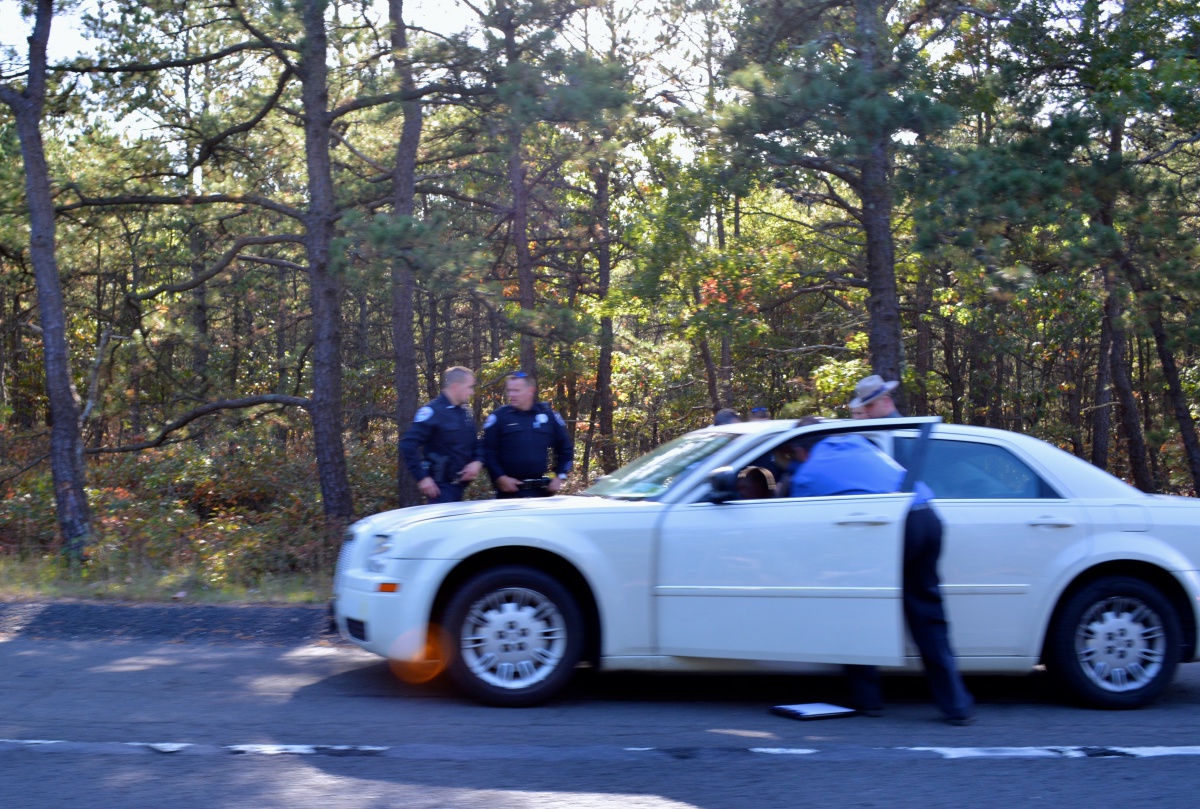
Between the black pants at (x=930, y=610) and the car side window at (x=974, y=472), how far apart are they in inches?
21.3

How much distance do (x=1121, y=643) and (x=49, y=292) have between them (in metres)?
13.0

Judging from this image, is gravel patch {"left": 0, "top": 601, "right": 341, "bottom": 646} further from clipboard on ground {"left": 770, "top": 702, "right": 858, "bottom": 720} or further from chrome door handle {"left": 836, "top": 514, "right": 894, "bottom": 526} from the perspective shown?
chrome door handle {"left": 836, "top": 514, "right": 894, "bottom": 526}

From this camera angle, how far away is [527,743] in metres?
5.25

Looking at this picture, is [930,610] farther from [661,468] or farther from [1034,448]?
[661,468]

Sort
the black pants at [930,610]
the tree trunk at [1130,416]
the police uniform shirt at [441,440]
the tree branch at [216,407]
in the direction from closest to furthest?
the black pants at [930,610], the police uniform shirt at [441,440], the tree branch at [216,407], the tree trunk at [1130,416]

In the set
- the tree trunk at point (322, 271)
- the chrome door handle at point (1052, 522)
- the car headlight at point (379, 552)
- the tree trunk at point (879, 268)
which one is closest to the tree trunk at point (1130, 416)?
the tree trunk at point (879, 268)

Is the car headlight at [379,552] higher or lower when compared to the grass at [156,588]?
higher

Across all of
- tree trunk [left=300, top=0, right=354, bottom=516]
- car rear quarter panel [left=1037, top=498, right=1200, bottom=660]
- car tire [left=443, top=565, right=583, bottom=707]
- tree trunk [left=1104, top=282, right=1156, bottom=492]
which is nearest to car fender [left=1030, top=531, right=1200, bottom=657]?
car rear quarter panel [left=1037, top=498, right=1200, bottom=660]

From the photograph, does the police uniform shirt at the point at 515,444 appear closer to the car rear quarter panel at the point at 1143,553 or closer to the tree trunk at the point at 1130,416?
the car rear quarter panel at the point at 1143,553

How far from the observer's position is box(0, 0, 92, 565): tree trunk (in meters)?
13.9

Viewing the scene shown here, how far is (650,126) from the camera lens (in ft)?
47.9

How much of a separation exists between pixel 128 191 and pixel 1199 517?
1470cm

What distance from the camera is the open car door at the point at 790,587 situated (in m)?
5.74

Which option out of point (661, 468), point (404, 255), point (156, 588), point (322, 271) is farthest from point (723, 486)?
point (322, 271)
